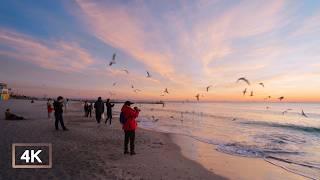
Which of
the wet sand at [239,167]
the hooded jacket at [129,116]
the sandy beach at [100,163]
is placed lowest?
the wet sand at [239,167]

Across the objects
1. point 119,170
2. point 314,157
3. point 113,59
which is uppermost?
point 113,59

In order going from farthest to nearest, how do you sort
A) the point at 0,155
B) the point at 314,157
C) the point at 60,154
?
1. the point at 314,157
2. the point at 60,154
3. the point at 0,155

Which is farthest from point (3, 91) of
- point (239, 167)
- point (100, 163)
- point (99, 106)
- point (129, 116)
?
point (239, 167)

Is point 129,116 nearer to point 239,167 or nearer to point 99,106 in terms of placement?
point 239,167

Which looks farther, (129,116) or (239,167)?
(239,167)

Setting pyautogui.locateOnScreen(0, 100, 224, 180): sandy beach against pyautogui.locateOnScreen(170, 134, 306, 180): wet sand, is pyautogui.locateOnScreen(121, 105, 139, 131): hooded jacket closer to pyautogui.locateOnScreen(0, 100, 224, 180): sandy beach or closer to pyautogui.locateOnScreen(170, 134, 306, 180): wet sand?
pyautogui.locateOnScreen(0, 100, 224, 180): sandy beach

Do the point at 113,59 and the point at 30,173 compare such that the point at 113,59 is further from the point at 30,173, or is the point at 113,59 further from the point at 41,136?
the point at 30,173

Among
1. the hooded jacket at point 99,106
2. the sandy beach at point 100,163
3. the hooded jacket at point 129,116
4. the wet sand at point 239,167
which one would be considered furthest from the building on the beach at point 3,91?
the hooded jacket at point 129,116

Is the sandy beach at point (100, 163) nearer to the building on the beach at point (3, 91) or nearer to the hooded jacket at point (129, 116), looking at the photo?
the hooded jacket at point (129, 116)

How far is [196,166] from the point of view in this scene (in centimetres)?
1226

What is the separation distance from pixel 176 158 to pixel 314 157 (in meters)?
9.59

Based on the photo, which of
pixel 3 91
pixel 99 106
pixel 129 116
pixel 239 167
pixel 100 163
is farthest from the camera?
pixel 3 91

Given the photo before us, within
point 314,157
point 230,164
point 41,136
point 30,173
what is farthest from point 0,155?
point 314,157

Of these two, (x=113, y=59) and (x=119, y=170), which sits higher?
(x=113, y=59)
